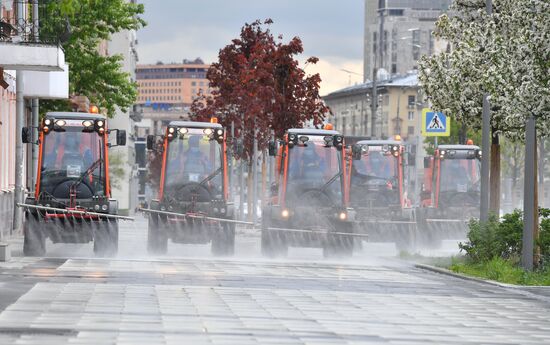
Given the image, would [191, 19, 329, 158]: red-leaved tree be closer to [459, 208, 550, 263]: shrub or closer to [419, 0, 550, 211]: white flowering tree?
[419, 0, 550, 211]: white flowering tree

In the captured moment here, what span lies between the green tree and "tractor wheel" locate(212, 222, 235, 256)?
1654 centimetres

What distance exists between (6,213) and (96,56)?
36.2 ft

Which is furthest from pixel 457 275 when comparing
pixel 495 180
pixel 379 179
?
pixel 379 179

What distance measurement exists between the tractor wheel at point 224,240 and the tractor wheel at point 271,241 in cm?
122

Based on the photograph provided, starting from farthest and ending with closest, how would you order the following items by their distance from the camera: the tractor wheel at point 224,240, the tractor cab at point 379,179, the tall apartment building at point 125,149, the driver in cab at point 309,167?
1. the tall apartment building at point 125,149
2. the tractor cab at point 379,179
3. the driver in cab at point 309,167
4. the tractor wheel at point 224,240

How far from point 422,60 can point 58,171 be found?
9.37m

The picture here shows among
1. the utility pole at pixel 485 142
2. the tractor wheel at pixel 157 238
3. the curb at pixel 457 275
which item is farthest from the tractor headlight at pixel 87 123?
the utility pole at pixel 485 142

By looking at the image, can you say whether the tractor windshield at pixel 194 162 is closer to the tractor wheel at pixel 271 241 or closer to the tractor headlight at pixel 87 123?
the tractor wheel at pixel 271 241

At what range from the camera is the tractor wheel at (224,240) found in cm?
3412

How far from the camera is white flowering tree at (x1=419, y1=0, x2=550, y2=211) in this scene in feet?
88.3

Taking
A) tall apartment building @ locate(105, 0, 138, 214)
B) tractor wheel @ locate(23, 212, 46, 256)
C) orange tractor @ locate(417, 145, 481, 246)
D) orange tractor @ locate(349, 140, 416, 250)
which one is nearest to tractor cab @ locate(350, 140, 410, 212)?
orange tractor @ locate(349, 140, 416, 250)

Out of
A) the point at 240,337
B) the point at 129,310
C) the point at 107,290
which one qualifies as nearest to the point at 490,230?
→ the point at 107,290

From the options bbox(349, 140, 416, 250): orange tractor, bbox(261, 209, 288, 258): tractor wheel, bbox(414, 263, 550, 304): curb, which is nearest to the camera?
bbox(414, 263, 550, 304): curb

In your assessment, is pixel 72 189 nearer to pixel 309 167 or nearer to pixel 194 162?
pixel 194 162
